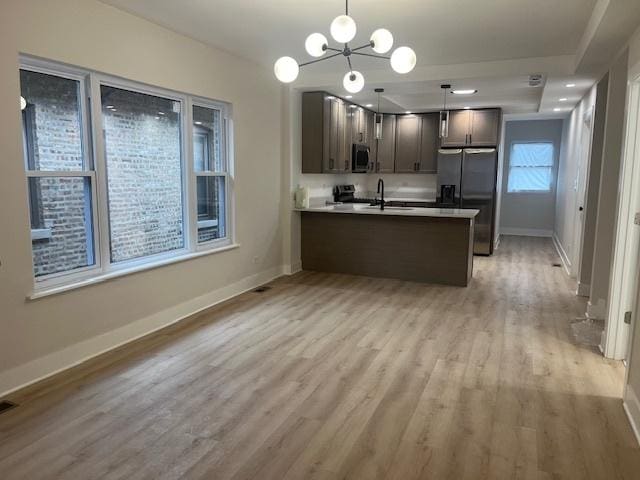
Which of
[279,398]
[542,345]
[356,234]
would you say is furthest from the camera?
[356,234]

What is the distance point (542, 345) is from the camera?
3.77m

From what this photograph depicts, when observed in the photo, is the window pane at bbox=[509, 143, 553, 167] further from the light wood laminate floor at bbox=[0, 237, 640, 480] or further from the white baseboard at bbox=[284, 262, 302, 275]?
the light wood laminate floor at bbox=[0, 237, 640, 480]

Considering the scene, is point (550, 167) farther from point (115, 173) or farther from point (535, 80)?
point (115, 173)

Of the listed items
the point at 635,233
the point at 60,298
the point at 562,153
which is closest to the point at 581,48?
the point at 635,233

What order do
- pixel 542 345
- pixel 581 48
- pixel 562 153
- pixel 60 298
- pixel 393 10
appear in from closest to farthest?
pixel 60 298 → pixel 393 10 → pixel 542 345 → pixel 581 48 → pixel 562 153

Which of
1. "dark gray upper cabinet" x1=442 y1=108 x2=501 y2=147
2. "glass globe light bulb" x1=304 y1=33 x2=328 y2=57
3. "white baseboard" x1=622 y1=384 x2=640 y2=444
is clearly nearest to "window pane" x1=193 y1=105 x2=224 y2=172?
"glass globe light bulb" x1=304 y1=33 x2=328 y2=57

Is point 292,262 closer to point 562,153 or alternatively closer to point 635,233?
point 635,233

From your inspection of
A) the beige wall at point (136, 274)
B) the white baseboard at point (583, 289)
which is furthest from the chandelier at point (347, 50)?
the white baseboard at point (583, 289)

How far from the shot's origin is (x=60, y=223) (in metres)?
3.29

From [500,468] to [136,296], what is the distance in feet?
9.65

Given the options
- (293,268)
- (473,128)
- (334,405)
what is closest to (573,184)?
(473,128)

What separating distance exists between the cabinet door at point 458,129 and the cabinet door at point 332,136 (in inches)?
91.1

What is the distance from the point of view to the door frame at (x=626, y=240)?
125 inches

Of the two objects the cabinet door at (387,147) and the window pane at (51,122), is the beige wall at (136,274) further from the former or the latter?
the cabinet door at (387,147)
